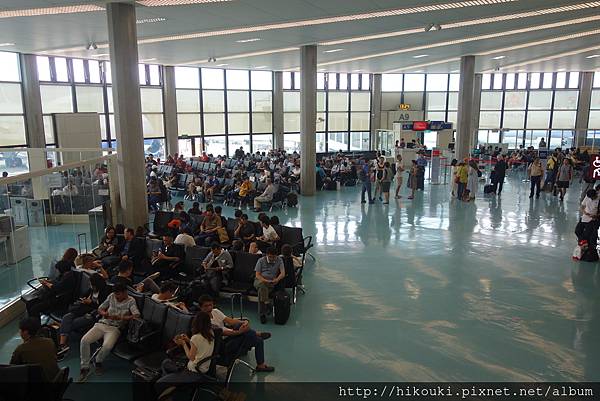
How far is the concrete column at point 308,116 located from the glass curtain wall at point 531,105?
18568 mm

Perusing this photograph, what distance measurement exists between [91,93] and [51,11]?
1216 centimetres

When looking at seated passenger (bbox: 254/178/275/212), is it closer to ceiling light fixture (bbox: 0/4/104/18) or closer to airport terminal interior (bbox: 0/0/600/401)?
airport terminal interior (bbox: 0/0/600/401)

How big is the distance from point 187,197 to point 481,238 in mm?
10615

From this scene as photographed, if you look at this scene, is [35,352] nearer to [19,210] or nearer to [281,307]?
[281,307]

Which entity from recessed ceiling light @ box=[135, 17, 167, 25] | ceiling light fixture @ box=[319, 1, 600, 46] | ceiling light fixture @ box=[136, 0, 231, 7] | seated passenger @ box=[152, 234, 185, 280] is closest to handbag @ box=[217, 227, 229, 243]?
seated passenger @ box=[152, 234, 185, 280]

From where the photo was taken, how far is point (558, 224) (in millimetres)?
12852

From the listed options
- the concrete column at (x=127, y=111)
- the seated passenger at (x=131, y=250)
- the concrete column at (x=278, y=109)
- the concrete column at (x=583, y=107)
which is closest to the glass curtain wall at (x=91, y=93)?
the concrete column at (x=278, y=109)

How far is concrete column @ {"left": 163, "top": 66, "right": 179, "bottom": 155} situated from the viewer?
23.7 metres

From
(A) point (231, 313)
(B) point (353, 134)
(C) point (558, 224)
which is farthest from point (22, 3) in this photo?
(B) point (353, 134)

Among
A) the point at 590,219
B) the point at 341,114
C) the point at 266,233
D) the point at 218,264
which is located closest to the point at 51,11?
the point at 266,233

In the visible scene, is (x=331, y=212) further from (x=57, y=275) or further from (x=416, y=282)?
(x=57, y=275)

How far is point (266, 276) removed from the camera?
22.9 feet

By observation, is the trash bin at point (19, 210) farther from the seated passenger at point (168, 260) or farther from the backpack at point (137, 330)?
the backpack at point (137, 330)

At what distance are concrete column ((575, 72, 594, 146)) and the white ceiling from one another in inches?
313
